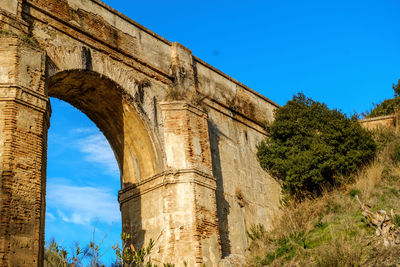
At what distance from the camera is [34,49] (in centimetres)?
840

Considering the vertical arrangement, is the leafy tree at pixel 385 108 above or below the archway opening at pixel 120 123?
above

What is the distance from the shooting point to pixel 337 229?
10.6 m

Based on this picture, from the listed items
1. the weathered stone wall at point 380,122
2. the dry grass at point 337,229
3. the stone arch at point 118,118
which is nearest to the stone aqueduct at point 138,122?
the stone arch at point 118,118

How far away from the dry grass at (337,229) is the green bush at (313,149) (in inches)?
17.0

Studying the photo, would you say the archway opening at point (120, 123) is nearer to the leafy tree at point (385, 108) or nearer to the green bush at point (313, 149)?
the green bush at point (313, 149)

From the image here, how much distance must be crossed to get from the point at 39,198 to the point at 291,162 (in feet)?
26.8

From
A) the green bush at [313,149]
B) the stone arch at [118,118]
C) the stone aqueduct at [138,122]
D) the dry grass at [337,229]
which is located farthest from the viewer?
the green bush at [313,149]

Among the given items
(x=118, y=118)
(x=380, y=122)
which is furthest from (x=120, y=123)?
(x=380, y=122)

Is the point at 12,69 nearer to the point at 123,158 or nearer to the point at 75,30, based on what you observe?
the point at 75,30

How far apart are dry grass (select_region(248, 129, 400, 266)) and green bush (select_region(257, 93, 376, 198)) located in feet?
1.42

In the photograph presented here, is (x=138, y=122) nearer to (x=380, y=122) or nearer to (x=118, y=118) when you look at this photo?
Result: (x=118, y=118)

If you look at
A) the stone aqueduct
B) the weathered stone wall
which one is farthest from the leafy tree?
the stone aqueduct

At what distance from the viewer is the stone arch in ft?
33.3

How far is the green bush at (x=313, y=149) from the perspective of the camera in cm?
1359
